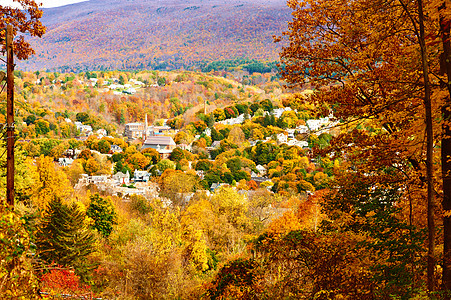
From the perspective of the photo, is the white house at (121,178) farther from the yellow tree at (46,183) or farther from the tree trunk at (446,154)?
the tree trunk at (446,154)

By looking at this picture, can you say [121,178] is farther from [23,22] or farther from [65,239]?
[23,22]

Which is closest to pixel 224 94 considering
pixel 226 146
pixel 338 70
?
pixel 226 146

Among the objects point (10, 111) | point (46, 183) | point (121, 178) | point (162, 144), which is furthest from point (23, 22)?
point (162, 144)

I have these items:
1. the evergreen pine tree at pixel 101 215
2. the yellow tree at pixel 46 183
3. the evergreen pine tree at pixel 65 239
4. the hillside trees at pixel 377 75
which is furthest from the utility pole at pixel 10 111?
the yellow tree at pixel 46 183

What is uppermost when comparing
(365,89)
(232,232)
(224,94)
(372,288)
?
(224,94)

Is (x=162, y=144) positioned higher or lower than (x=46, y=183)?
higher

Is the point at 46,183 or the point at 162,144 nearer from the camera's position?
the point at 46,183

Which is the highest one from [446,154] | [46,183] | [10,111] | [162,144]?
[162,144]

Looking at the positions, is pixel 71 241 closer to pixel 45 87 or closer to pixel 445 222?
pixel 445 222
